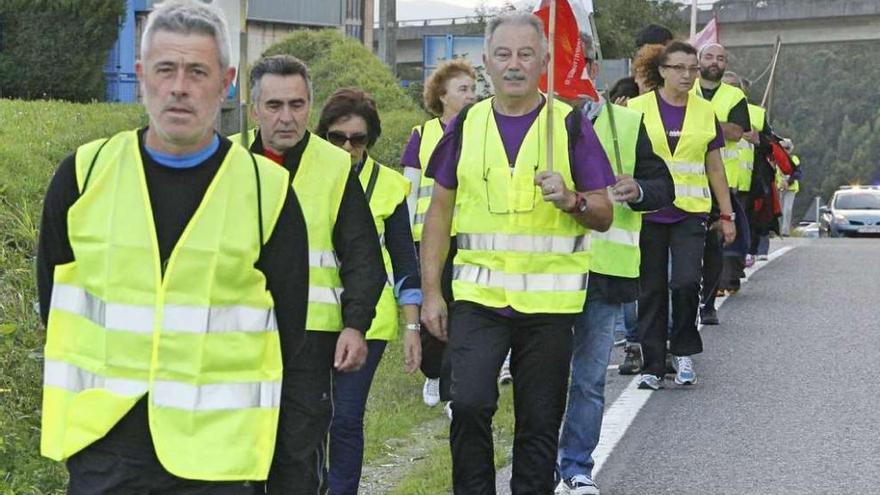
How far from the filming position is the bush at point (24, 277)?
726cm

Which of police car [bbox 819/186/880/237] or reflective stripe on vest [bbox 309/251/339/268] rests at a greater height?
reflective stripe on vest [bbox 309/251/339/268]

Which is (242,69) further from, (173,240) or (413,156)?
(413,156)

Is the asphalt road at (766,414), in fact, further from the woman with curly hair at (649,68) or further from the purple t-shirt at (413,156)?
the woman with curly hair at (649,68)

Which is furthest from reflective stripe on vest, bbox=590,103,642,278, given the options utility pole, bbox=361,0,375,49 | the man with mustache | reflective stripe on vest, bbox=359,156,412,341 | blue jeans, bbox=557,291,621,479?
utility pole, bbox=361,0,375,49

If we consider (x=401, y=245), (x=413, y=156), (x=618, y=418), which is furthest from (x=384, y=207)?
(x=618, y=418)

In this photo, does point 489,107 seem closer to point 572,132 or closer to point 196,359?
point 572,132

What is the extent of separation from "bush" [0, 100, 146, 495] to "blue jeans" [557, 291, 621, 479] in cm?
218

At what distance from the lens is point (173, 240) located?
4141mm

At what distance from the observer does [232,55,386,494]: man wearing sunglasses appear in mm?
5387

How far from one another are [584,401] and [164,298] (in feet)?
11.6

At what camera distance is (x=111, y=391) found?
4.12 metres

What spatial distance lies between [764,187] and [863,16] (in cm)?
5135

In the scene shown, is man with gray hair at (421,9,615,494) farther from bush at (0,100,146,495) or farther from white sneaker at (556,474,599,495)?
bush at (0,100,146,495)

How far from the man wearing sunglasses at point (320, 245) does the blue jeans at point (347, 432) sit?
2.43 ft
